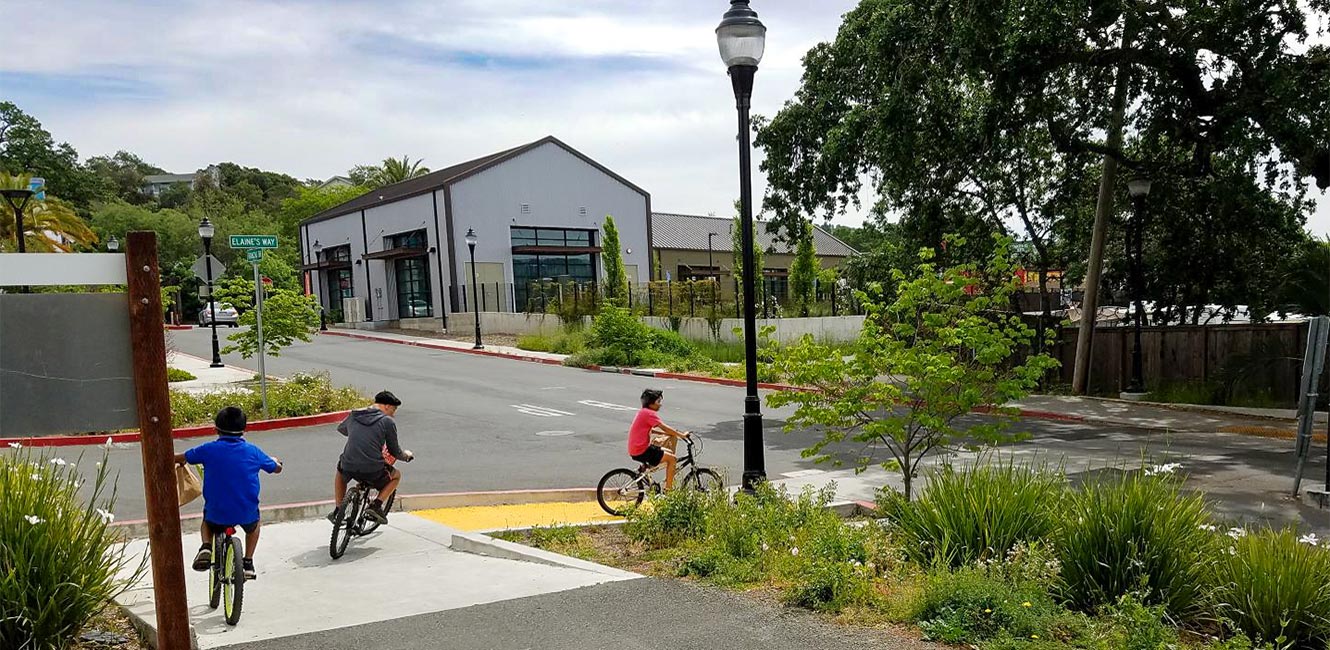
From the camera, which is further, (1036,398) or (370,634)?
(1036,398)

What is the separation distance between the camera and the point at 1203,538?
5.36 m

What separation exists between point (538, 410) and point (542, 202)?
30774mm

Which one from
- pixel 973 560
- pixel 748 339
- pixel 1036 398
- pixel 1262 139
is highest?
pixel 1262 139

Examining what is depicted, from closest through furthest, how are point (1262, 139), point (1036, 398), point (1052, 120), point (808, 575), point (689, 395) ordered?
point (808, 575) < point (1262, 139) < point (1052, 120) < point (1036, 398) < point (689, 395)

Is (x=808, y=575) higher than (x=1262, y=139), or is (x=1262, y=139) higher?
(x=1262, y=139)

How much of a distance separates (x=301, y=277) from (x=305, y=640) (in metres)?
67.4

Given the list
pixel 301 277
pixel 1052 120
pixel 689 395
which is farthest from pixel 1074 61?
pixel 301 277

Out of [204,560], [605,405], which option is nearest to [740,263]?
[605,405]

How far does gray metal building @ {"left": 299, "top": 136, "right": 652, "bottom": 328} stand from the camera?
4472 centimetres

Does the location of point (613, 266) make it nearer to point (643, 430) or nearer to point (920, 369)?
point (643, 430)

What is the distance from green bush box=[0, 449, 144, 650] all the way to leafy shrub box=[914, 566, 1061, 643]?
448 cm

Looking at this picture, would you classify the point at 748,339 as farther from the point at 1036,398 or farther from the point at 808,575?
the point at 1036,398

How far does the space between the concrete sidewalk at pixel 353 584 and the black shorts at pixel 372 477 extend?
0.58m

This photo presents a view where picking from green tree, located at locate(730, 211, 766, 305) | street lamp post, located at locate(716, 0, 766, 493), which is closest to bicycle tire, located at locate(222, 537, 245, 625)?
street lamp post, located at locate(716, 0, 766, 493)
